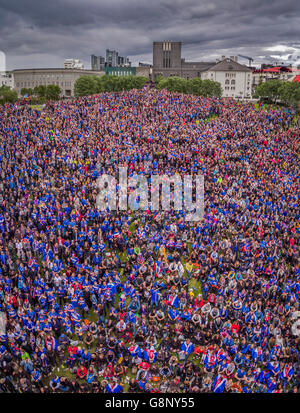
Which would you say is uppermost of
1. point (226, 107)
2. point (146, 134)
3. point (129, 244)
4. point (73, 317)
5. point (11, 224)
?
point (226, 107)

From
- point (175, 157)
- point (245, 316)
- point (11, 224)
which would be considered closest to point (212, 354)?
point (245, 316)

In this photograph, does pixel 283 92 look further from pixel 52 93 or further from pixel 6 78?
pixel 6 78

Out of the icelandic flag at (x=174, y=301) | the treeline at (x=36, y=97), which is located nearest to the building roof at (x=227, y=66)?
the treeline at (x=36, y=97)

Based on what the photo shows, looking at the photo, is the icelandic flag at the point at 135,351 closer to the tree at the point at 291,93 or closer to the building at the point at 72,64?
the tree at the point at 291,93

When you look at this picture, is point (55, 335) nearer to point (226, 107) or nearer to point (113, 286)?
point (113, 286)
